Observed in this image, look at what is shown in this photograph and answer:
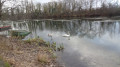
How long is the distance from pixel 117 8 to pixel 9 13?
148 feet

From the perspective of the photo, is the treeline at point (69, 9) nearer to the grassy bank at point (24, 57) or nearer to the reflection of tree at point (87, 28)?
the reflection of tree at point (87, 28)

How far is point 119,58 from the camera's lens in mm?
7719

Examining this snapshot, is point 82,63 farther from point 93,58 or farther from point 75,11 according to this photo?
point 75,11

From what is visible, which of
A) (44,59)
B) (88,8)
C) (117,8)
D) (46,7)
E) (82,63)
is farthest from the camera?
(46,7)

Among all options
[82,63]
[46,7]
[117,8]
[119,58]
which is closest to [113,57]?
[119,58]

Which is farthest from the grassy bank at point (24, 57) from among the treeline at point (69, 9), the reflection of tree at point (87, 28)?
the treeline at point (69, 9)

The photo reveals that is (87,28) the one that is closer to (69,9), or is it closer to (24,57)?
(24,57)

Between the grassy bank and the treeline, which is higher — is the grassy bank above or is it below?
below

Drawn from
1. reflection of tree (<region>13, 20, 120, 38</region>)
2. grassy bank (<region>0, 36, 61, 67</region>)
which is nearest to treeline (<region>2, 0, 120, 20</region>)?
reflection of tree (<region>13, 20, 120, 38</region>)

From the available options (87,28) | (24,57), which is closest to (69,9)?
(87,28)

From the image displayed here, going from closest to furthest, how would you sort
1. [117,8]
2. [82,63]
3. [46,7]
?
[82,63] < [117,8] < [46,7]

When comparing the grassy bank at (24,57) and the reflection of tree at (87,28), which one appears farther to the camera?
the reflection of tree at (87,28)

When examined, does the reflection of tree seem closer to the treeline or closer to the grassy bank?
the grassy bank

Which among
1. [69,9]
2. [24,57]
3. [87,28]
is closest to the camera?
[24,57]
